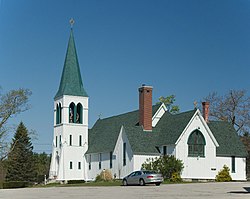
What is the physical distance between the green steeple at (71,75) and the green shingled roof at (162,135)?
9130 mm

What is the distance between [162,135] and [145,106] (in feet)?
10.9

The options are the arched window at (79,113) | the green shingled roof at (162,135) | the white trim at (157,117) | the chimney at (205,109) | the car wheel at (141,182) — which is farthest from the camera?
the arched window at (79,113)

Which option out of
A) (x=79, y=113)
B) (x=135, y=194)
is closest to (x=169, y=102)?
(x=79, y=113)

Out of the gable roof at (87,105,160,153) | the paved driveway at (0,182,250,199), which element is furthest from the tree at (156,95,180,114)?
the paved driveway at (0,182,250,199)

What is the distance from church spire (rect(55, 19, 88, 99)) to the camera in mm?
68250

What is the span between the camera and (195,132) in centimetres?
5150

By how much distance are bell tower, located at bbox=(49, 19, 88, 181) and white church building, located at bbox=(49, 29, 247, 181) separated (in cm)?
12

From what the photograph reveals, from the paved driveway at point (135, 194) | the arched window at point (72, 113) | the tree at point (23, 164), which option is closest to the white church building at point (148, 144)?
the arched window at point (72, 113)

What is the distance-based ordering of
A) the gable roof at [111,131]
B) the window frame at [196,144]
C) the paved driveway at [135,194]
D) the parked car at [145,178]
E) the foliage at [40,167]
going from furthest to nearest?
the foliage at [40,167] → the gable roof at [111,131] → the window frame at [196,144] → the parked car at [145,178] → the paved driveway at [135,194]

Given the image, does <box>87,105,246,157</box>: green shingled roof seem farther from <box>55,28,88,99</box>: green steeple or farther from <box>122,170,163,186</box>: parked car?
<box>122,170,163,186</box>: parked car

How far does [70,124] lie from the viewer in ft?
219

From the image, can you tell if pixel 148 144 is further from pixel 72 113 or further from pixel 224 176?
pixel 72 113

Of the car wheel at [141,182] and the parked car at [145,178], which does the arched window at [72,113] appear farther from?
the car wheel at [141,182]

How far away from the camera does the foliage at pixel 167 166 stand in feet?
Result: 160
